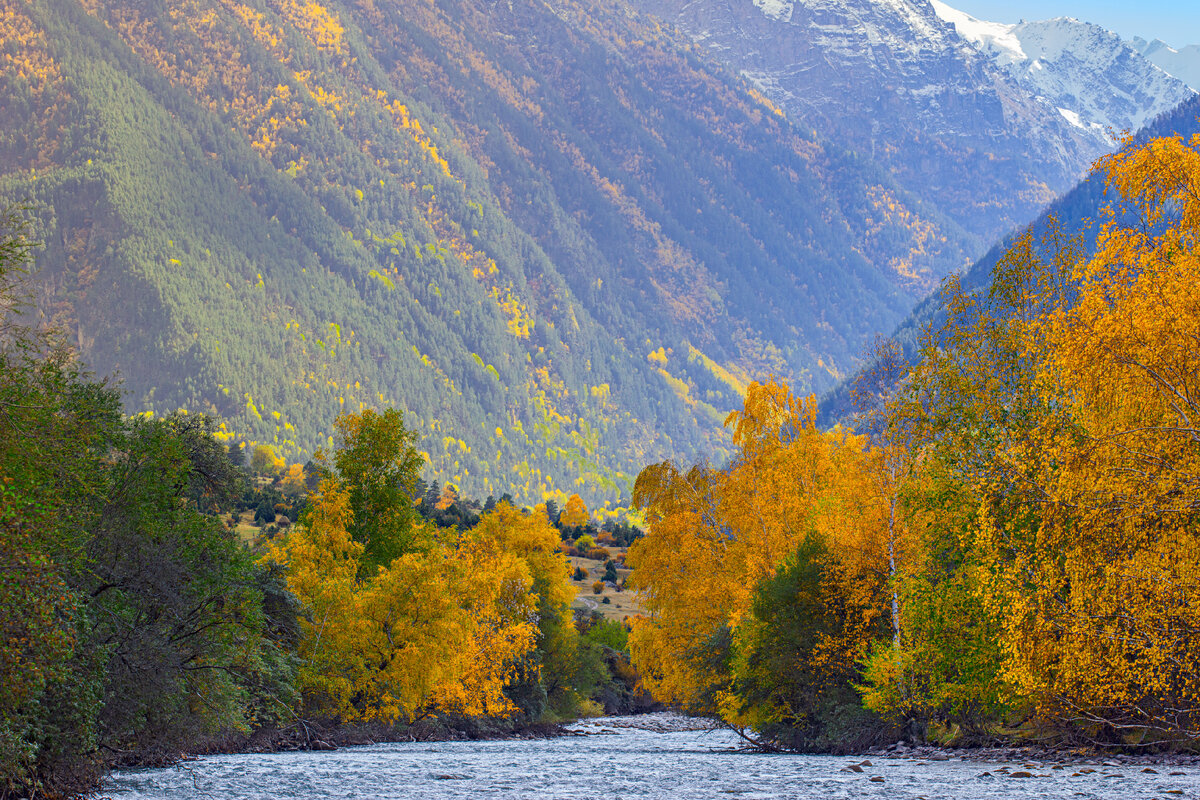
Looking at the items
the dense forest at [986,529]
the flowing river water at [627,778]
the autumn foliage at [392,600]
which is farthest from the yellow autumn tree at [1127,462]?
the autumn foliage at [392,600]

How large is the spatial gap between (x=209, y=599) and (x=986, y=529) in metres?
22.4

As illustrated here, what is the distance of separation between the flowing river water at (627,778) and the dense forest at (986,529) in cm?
189

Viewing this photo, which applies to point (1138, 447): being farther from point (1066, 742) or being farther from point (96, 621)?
point (96, 621)

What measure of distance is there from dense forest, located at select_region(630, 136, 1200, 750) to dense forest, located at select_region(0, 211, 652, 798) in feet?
41.2

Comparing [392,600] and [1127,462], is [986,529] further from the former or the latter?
[392,600]

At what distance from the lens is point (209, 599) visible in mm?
30906

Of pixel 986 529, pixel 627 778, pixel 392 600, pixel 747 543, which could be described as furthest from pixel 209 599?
pixel 747 543

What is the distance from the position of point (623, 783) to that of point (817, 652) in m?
11.4

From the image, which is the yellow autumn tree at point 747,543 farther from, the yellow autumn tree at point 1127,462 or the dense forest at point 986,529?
the yellow autumn tree at point 1127,462

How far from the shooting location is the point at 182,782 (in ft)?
94.0

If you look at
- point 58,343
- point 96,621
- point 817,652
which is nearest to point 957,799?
point 817,652

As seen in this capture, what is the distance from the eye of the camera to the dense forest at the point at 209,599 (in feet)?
57.8

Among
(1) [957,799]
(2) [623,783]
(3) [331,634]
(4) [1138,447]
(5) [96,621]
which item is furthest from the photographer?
(3) [331,634]

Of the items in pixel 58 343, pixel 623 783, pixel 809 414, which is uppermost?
pixel 809 414
